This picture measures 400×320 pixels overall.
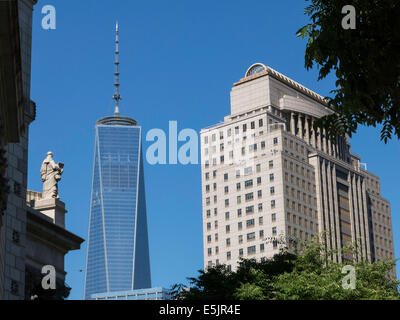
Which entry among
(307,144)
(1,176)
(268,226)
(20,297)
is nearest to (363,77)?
(1,176)

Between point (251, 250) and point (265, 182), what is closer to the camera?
point (251, 250)

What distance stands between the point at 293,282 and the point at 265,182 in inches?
5175

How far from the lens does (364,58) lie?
16.3 m

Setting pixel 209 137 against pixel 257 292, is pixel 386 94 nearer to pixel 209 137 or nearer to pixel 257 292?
pixel 257 292

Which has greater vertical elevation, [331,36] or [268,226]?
[268,226]

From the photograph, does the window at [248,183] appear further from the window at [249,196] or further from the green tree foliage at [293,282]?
the green tree foliage at [293,282]

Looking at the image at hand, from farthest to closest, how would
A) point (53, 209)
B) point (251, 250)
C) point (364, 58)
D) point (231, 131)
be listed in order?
point (231, 131), point (251, 250), point (53, 209), point (364, 58)

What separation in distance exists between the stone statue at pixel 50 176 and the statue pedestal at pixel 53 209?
57 cm

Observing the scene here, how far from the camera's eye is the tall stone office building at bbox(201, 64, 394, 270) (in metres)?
180

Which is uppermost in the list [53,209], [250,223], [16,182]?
[250,223]

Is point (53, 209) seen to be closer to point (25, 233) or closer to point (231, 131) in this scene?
point (25, 233)

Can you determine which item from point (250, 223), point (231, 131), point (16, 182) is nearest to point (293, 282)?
point (16, 182)
